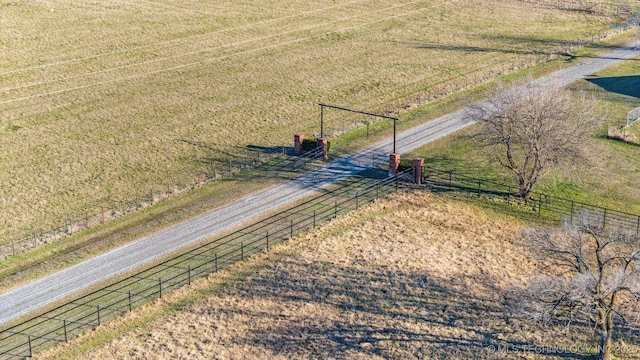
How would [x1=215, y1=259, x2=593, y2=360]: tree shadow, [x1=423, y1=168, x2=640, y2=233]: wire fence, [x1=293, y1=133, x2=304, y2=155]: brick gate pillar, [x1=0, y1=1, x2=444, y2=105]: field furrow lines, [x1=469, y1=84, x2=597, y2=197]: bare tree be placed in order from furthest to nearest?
1. [x1=0, y1=1, x2=444, y2=105]: field furrow lines
2. [x1=293, y1=133, x2=304, y2=155]: brick gate pillar
3. [x1=469, y1=84, x2=597, y2=197]: bare tree
4. [x1=423, y1=168, x2=640, y2=233]: wire fence
5. [x1=215, y1=259, x2=593, y2=360]: tree shadow

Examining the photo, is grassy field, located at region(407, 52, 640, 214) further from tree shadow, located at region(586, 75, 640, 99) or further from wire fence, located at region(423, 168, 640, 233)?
tree shadow, located at region(586, 75, 640, 99)

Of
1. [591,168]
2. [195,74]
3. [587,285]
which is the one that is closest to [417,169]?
[591,168]

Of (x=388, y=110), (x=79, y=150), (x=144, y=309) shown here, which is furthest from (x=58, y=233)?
(x=388, y=110)

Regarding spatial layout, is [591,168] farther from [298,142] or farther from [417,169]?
[298,142]

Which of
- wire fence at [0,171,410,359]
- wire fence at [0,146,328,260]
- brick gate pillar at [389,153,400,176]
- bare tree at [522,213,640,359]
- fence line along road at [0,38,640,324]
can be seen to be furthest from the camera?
brick gate pillar at [389,153,400,176]

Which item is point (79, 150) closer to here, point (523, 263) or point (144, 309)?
point (144, 309)

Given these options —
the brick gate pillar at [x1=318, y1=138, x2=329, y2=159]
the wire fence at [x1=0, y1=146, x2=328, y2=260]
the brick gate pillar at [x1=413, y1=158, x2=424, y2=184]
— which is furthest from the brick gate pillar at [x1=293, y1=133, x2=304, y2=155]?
the brick gate pillar at [x1=413, y1=158, x2=424, y2=184]
